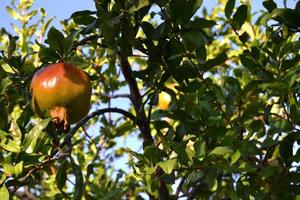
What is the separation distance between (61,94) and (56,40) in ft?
0.62

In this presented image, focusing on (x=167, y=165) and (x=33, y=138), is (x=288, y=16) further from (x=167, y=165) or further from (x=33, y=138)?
(x=33, y=138)

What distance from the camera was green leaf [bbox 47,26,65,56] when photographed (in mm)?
1267

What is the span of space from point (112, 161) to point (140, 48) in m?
1.93

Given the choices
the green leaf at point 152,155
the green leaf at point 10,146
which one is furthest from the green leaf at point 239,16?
the green leaf at point 10,146

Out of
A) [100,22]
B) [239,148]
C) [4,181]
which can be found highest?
[100,22]

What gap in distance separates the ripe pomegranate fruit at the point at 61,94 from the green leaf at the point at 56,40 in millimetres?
93

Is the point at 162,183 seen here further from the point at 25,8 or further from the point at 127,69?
the point at 25,8

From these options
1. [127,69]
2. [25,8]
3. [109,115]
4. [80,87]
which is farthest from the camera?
[25,8]

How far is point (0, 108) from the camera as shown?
1310 mm

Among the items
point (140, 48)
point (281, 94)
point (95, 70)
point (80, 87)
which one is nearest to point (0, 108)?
point (80, 87)

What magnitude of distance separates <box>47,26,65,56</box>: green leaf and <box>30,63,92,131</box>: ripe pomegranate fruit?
93 millimetres

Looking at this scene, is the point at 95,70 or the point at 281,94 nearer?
the point at 281,94

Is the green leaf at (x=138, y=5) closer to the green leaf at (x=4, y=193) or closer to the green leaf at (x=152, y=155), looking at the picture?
the green leaf at (x=152, y=155)

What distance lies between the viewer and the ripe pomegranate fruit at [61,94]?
1.18m
